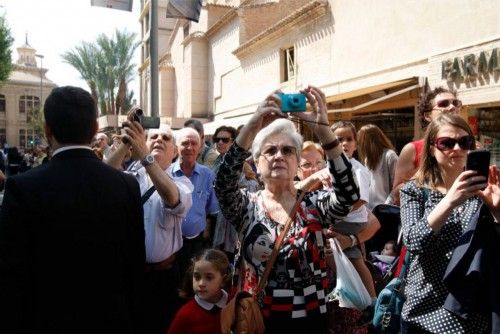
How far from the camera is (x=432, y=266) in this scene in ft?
7.65

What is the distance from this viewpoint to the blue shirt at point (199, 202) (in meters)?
4.18

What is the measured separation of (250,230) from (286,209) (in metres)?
0.24

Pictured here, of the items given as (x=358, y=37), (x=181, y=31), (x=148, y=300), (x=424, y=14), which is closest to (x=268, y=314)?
(x=148, y=300)

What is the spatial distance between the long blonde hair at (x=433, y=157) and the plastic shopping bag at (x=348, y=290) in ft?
2.44

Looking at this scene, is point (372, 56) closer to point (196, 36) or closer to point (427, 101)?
point (427, 101)

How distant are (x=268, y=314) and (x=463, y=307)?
94 cm

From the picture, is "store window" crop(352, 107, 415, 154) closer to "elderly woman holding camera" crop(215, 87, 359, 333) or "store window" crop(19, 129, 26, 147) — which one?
"elderly woman holding camera" crop(215, 87, 359, 333)

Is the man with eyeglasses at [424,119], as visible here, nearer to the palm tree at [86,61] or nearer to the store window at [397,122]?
the store window at [397,122]

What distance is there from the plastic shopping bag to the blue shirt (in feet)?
5.18

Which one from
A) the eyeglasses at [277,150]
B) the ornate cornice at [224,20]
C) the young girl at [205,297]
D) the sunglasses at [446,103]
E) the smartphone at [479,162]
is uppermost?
the ornate cornice at [224,20]

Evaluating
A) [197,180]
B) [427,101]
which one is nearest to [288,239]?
[197,180]

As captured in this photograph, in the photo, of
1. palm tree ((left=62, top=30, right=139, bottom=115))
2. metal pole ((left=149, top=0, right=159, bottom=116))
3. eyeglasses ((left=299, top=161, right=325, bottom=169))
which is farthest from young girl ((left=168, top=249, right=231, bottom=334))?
palm tree ((left=62, top=30, right=139, bottom=115))

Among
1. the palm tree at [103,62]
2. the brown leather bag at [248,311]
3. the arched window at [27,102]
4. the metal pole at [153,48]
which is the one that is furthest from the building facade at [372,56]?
the arched window at [27,102]

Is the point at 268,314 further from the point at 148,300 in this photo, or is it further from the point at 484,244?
the point at 148,300
